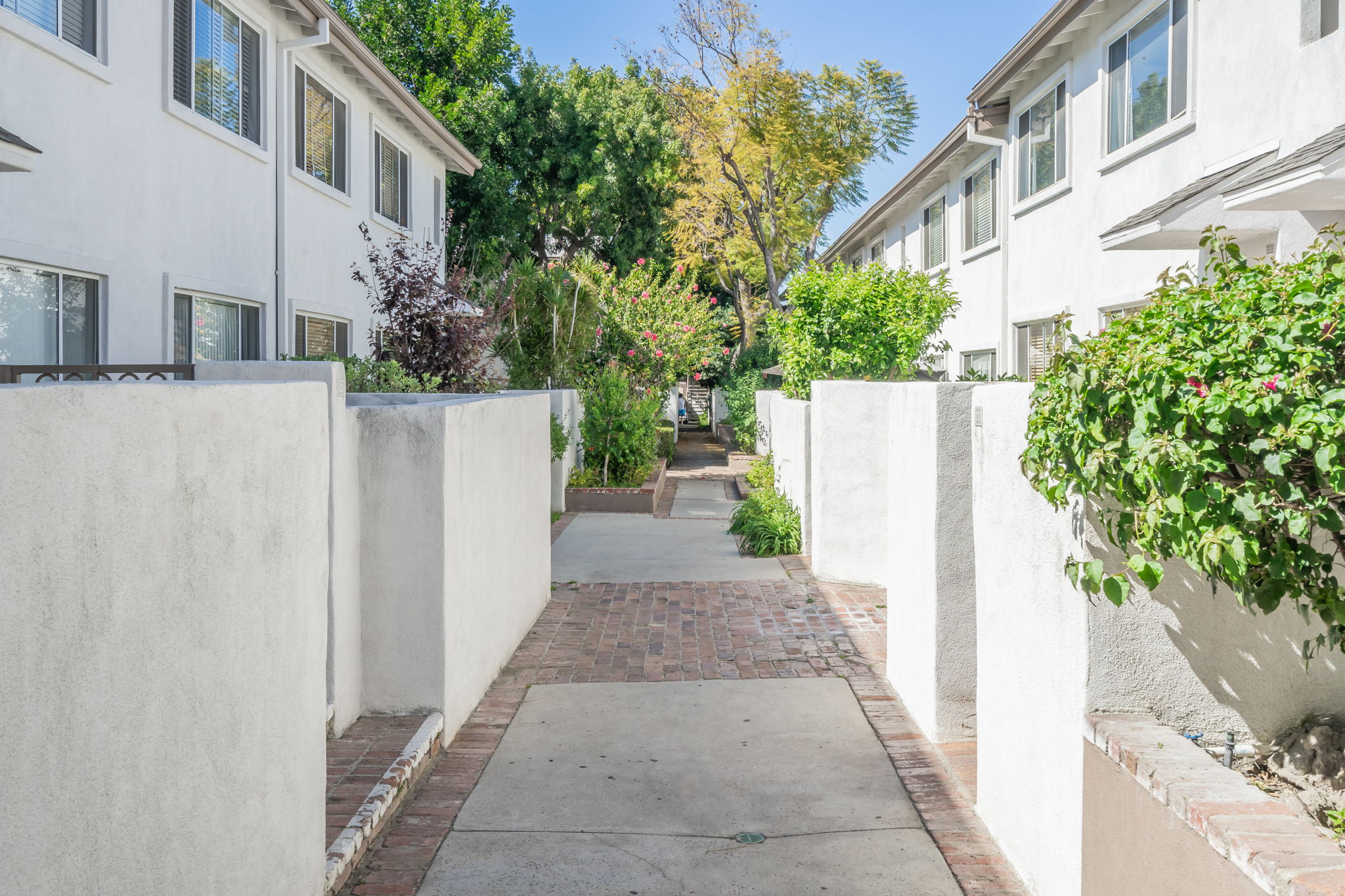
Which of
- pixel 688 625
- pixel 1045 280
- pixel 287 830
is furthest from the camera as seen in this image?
pixel 1045 280

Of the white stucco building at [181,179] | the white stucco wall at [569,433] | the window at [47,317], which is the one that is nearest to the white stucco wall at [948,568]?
the white stucco building at [181,179]

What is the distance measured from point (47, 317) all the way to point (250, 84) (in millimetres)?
4566

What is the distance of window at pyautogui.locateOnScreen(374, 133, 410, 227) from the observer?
1598 centimetres

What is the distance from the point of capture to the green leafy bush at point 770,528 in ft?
37.8

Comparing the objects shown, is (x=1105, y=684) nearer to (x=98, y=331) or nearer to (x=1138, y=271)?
(x=98, y=331)

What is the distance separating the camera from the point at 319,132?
1337 centimetres

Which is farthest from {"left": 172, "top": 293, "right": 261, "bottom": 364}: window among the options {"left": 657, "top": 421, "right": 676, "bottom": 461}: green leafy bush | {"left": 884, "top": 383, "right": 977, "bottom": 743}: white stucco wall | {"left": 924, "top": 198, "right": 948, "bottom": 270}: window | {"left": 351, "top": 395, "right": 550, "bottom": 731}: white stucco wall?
{"left": 924, "top": 198, "right": 948, "bottom": 270}: window

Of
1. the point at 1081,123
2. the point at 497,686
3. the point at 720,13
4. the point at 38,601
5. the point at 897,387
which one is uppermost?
the point at 720,13

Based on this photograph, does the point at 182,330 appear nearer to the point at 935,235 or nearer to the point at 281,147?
the point at 281,147

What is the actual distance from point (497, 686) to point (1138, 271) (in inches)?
352

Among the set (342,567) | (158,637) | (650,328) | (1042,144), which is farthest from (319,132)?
(650,328)

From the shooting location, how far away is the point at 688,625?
8344 mm

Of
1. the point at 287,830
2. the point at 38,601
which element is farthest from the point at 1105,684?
the point at 38,601

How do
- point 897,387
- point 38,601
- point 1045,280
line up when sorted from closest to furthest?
1. point 38,601
2. point 897,387
3. point 1045,280
